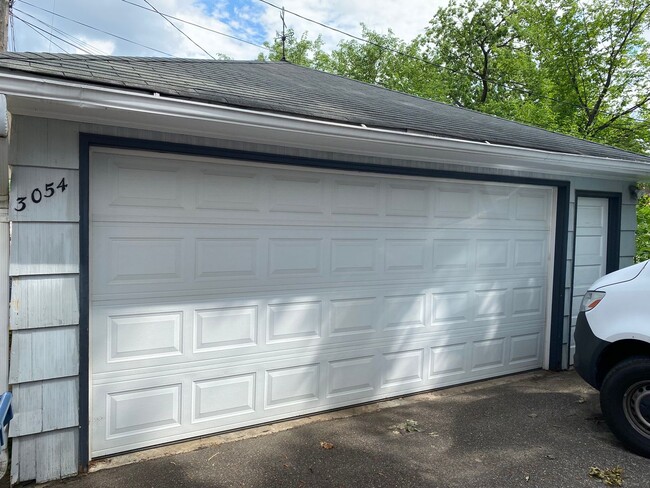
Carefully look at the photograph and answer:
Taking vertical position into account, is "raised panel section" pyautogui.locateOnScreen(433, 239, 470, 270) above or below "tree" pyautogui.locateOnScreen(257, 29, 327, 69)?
below

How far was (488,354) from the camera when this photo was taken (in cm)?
527

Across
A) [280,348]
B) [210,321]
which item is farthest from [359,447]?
[210,321]

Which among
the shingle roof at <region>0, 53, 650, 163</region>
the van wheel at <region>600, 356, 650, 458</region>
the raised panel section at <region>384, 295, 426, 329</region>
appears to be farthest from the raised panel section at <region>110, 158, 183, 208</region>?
the van wheel at <region>600, 356, 650, 458</region>

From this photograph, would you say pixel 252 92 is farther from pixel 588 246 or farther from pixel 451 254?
pixel 588 246

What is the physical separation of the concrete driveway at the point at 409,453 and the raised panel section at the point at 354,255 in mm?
1334

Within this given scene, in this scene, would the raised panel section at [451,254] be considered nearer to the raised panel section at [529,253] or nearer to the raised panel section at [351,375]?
the raised panel section at [529,253]

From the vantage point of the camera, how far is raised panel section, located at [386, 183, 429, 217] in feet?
14.8

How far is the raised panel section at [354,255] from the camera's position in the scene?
4.24 metres

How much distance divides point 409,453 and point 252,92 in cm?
306

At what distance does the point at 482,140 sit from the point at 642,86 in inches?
463

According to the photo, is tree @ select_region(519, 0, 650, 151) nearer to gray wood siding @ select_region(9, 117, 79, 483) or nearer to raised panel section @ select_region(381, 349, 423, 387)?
raised panel section @ select_region(381, 349, 423, 387)

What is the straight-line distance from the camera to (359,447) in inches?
141

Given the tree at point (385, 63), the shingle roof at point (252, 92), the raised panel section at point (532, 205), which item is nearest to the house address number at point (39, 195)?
the shingle roof at point (252, 92)

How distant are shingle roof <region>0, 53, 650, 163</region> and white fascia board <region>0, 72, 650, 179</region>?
2.8 inches
